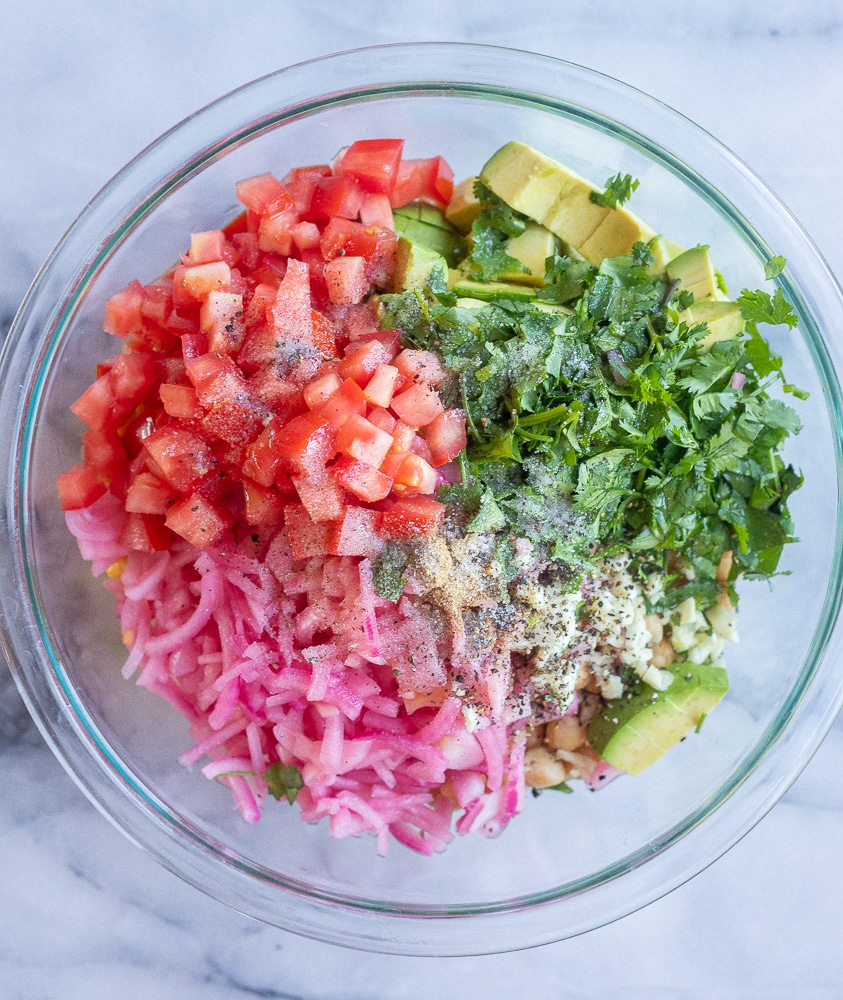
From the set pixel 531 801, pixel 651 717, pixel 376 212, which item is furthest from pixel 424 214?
pixel 531 801

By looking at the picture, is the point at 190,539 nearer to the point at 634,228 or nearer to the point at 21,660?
the point at 21,660

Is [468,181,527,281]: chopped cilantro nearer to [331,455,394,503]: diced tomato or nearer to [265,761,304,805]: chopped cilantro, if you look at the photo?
[331,455,394,503]: diced tomato

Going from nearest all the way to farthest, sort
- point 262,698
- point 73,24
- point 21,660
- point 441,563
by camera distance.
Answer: point 441,563
point 262,698
point 21,660
point 73,24

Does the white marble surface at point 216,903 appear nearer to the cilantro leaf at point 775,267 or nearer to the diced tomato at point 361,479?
the cilantro leaf at point 775,267

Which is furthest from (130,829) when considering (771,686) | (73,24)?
(73,24)

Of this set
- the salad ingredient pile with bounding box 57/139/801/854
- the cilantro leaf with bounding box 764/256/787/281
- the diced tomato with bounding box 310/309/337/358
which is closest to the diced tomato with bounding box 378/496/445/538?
the salad ingredient pile with bounding box 57/139/801/854

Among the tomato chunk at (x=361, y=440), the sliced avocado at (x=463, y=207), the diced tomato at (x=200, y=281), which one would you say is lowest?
the tomato chunk at (x=361, y=440)

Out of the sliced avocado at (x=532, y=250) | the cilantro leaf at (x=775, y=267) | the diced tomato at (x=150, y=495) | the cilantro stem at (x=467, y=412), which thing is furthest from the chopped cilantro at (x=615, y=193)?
the diced tomato at (x=150, y=495)
